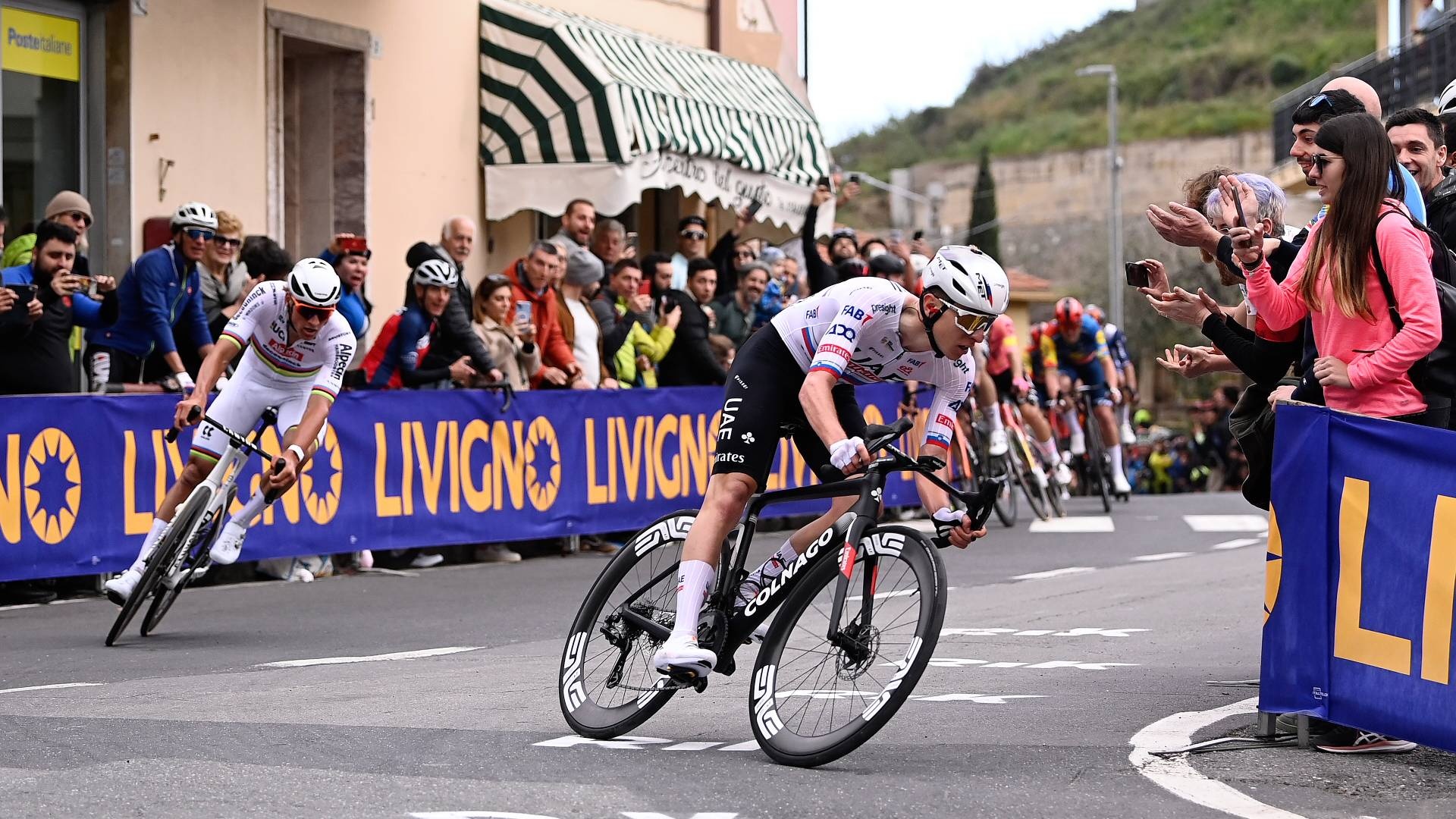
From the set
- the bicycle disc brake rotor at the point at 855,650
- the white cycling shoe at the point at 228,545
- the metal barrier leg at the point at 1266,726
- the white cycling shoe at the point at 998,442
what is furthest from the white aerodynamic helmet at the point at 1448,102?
the white cycling shoe at the point at 998,442

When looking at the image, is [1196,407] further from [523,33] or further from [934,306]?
[934,306]

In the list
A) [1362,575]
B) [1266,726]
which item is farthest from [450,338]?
[1362,575]

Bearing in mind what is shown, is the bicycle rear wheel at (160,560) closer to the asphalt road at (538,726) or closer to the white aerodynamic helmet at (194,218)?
the asphalt road at (538,726)

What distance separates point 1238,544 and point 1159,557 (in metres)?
1.64

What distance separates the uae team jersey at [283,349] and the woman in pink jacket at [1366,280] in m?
5.85

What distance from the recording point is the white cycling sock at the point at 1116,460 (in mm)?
21344

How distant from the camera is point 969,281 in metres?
6.50

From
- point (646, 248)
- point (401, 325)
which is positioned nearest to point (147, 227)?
point (401, 325)

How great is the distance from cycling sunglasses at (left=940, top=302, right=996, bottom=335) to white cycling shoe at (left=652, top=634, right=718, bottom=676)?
136 centimetres

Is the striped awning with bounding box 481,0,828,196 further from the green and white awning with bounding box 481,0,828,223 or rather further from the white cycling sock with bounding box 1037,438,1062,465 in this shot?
the white cycling sock with bounding box 1037,438,1062,465

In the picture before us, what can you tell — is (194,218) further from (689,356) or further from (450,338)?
(689,356)

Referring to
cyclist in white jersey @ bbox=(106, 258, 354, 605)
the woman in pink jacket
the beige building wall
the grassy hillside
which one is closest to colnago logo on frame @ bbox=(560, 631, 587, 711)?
the woman in pink jacket

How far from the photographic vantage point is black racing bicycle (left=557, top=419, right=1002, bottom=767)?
6.09 metres

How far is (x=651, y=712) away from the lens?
6840 millimetres
